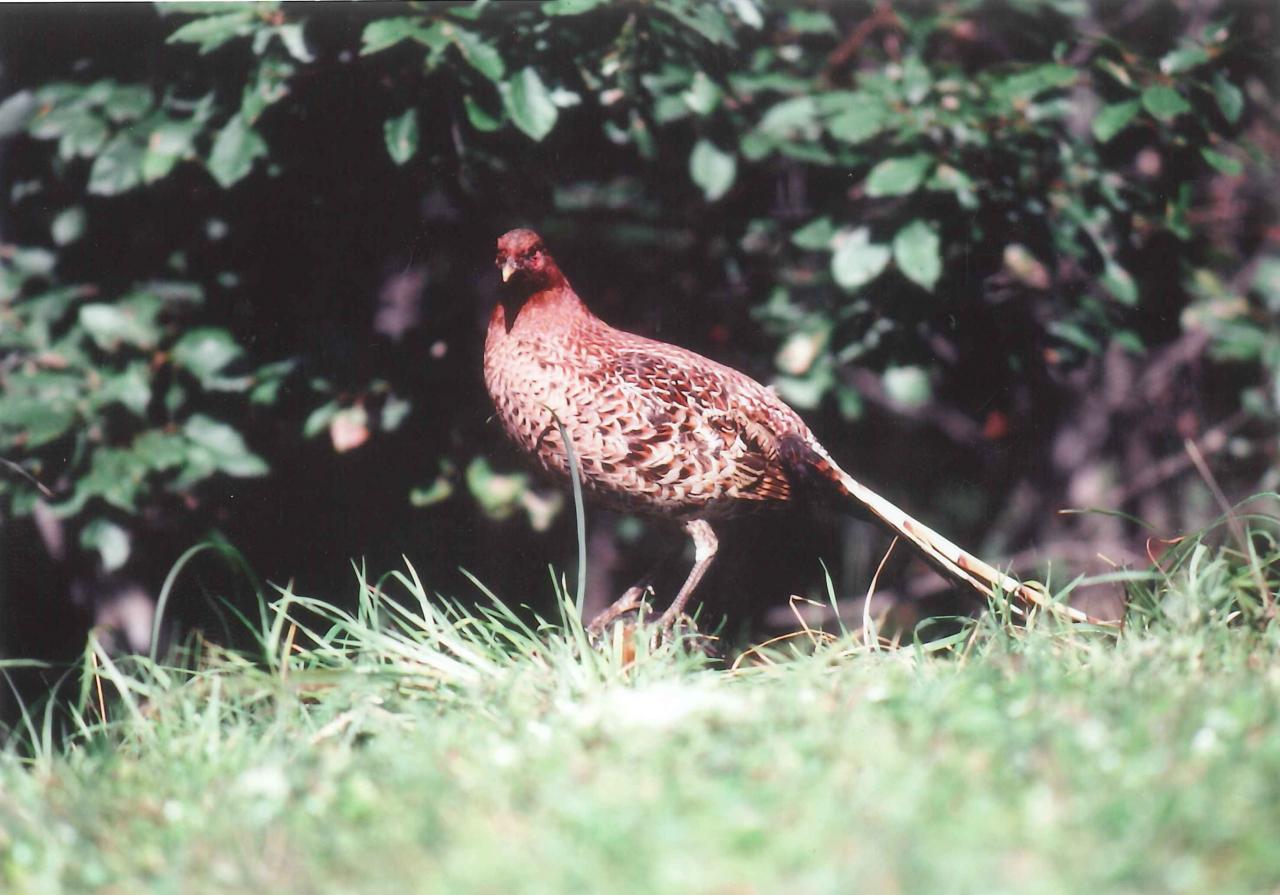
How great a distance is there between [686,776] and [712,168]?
224 cm

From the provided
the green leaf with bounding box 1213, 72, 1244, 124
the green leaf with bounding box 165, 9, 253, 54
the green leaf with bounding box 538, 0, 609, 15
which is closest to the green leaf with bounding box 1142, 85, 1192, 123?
the green leaf with bounding box 1213, 72, 1244, 124

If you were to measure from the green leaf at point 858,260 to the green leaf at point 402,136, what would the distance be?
1.30 m

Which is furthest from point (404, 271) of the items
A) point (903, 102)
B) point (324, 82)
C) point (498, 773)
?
point (498, 773)

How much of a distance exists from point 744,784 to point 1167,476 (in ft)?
12.9

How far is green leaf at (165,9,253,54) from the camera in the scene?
350 cm

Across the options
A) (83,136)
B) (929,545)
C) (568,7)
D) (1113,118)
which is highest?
(568,7)

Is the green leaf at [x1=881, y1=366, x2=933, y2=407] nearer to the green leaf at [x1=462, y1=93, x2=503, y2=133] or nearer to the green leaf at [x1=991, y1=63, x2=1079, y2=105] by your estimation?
the green leaf at [x1=991, y1=63, x2=1079, y2=105]

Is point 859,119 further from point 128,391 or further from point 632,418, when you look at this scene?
point 128,391

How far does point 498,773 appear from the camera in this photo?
2.22 metres

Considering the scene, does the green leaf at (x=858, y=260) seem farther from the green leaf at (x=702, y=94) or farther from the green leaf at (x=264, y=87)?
the green leaf at (x=264, y=87)

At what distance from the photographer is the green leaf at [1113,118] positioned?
12.2ft

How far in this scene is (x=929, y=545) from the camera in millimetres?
3416

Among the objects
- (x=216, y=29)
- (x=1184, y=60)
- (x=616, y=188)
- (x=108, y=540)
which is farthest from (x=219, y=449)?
(x=1184, y=60)

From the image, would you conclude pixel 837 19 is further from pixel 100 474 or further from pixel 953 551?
pixel 100 474
